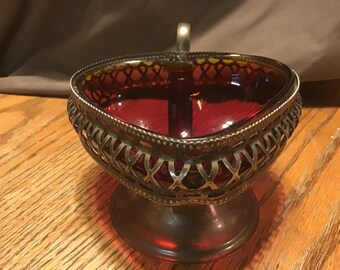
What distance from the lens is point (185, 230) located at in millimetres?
413

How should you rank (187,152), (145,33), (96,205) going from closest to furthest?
(187,152) → (96,205) → (145,33)

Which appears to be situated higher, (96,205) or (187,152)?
(187,152)

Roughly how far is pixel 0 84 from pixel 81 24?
0.15 m

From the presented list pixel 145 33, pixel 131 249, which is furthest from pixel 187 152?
pixel 145 33

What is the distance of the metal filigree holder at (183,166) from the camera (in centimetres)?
34

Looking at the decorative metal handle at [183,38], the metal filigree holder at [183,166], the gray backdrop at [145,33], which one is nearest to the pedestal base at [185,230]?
the metal filigree holder at [183,166]

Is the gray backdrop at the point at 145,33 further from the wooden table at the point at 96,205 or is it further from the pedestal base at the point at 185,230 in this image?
the pedestal base at the point at 185,230

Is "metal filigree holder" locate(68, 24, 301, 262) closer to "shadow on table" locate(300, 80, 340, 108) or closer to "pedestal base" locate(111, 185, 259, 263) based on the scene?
"pedestal base" locate(111, 185, 259, 263)

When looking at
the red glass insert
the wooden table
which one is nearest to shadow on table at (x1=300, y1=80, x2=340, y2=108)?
the wooden table

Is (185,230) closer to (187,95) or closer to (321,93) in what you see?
(187,95)

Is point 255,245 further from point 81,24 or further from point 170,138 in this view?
point 81,24

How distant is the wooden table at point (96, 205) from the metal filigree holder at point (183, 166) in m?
0.02

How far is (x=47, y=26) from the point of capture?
2.32 feet

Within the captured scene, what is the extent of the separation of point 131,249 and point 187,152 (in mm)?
134
